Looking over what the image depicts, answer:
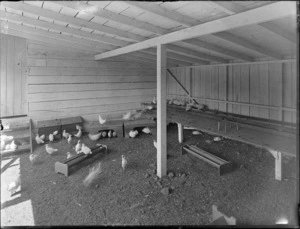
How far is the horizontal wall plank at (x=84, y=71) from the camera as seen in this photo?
3325 millimetres

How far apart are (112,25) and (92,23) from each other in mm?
171

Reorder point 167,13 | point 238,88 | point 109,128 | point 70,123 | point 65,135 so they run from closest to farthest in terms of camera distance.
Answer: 1. point 167,13
2. point 238,88
3. point 65,135
4. point 70,123
5. point 109,128

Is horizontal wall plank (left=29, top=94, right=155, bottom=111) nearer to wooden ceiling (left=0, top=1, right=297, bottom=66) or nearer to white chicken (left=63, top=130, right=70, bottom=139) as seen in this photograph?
Result: white chicken (left=63, top=130, right=70, bottom=139)

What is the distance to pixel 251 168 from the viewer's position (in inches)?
86.4

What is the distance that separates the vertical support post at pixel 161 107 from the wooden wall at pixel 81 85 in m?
1.97

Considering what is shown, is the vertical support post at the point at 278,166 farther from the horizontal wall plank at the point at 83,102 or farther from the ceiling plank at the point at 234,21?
the horizontal wall plank at the point at 83,102

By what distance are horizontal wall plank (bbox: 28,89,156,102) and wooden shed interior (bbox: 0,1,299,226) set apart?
0.02 m

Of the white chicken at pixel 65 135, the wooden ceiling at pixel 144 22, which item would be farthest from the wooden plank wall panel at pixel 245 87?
the white chicken at pixel 65 135

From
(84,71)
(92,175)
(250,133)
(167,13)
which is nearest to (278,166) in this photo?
(250,133)

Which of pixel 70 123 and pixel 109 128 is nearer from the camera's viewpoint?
pixel 70 123

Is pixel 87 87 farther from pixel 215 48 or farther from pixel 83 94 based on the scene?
pixel 215 48

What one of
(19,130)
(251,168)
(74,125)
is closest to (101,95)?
(74,125)

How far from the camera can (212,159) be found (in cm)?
231

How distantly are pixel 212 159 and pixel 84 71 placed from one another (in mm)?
2631
